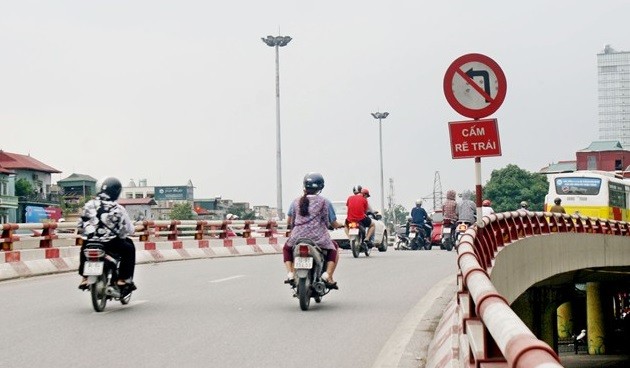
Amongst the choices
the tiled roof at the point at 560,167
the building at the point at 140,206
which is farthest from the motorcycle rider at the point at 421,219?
the building at the point at 140,206

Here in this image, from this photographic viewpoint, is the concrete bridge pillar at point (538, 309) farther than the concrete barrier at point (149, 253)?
Yes

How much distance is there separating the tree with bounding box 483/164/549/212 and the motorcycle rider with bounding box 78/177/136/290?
125m

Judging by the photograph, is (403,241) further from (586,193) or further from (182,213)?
(182,213)

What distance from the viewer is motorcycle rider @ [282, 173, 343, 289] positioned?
42.4 ft

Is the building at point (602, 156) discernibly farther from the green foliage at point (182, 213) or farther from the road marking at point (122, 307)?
the road marking at point (122, 307)

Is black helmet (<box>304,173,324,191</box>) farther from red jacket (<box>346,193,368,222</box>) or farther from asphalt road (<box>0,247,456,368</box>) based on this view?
red jacket (<box>346,193,368,222</box>)

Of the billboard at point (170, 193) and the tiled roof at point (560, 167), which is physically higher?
the tiled roof at point (560, 167)

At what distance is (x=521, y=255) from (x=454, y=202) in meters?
8.78

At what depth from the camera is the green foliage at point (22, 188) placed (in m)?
119

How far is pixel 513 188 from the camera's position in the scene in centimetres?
13488

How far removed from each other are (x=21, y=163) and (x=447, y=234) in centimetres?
10027

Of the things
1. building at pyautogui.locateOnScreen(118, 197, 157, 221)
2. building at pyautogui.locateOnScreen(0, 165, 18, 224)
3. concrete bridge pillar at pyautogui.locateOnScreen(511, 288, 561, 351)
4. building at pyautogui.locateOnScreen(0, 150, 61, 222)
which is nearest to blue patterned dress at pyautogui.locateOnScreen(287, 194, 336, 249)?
concrete bridge pillar at pyautogui.locateOnScreen(511, 288, 561, 351)

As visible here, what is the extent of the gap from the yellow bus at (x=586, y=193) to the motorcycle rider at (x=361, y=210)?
1983cm

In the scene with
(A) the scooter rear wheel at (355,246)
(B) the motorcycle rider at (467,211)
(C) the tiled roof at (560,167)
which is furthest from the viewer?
(C) the tiled roof at (560,167)
